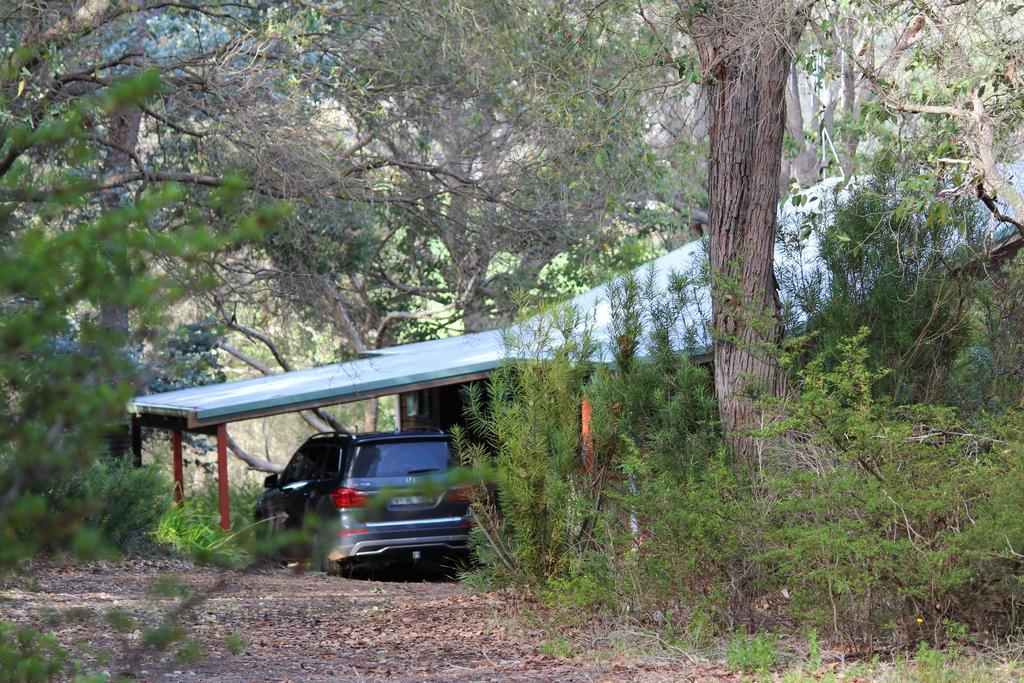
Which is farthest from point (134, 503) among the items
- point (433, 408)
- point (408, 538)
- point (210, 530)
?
point (433, 408)

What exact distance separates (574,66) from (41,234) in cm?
956

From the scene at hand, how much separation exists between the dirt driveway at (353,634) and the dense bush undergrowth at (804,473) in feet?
1.81

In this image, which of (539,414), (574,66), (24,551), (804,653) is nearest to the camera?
(24,551)

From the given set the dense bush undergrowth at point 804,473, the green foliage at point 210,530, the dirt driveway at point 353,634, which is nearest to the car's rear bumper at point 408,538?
the dirt driveway at point 353,634

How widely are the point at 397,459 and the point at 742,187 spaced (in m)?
5.28

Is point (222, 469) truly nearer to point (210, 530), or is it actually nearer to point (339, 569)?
point (210, 530)

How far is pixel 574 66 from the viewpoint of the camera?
11.3 meters

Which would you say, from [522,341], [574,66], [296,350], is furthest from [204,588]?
[296,350]

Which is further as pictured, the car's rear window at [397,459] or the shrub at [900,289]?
the car's rear window at [397,459]

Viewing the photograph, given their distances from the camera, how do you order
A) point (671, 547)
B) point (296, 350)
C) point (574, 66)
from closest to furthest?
point (671, 547)
point (574, 66)
point (296, 350)

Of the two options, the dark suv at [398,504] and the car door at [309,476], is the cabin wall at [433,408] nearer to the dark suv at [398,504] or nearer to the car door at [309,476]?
the car door at [309,476]

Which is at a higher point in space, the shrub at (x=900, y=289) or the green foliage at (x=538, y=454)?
the shrub at (x=900, y=289)

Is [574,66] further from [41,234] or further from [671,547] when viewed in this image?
[41,234]

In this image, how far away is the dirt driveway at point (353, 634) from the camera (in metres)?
6.80
